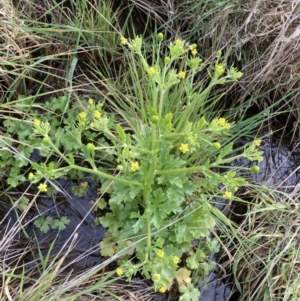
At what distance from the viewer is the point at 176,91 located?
1737mm

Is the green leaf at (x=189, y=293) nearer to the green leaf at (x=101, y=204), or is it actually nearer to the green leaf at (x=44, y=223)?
the green leaf at (x=101, y=204)

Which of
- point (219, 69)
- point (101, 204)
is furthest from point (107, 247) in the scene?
point (219, 69)

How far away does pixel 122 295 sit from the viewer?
1615 millimetres

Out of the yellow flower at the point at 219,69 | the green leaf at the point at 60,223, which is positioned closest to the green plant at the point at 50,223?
the green leaf at the point at 60,223

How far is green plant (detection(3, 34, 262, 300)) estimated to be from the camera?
4.37 ft

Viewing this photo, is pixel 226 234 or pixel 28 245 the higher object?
pixel 226 234

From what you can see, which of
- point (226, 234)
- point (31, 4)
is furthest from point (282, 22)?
point (31, 4)

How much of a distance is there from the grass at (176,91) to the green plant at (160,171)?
10 centimetres

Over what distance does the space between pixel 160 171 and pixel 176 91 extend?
0.43 metres

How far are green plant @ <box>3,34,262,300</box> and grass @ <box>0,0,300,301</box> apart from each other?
10cm

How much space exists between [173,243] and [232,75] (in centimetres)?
60

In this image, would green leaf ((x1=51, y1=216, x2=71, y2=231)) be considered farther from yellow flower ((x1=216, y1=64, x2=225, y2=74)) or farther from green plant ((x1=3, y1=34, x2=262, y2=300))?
yellow flower ((x1=216, y1=64, x2=225, y2=74))

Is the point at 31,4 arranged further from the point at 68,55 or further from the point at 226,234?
the point at 226,234

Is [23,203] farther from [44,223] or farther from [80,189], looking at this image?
[80,189]
